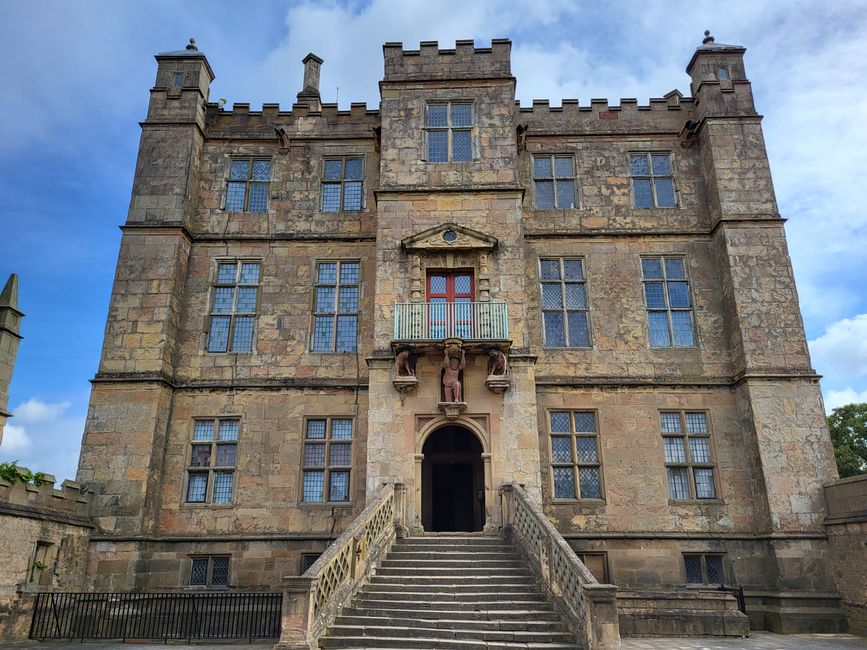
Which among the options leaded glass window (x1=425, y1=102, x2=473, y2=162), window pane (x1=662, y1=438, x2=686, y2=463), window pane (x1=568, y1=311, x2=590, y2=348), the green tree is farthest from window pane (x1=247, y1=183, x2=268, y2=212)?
the green tree

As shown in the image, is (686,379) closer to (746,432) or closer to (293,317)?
(746,432)

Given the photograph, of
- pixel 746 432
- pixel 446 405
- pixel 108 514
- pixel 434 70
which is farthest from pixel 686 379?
pixel 108 514

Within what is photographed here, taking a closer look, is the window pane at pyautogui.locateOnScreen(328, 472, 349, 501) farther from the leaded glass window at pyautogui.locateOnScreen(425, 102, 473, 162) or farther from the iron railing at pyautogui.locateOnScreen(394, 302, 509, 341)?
the leaded glass window at pyautogui.locateOnScreen(425, 102, 473, 162)

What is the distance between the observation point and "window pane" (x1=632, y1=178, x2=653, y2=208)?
696 inches

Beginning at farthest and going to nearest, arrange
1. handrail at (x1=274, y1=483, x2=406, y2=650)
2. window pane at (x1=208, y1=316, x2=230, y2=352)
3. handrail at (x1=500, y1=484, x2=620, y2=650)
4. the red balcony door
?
window pane at (x1=208, y1=316, x2=230, y2=352) → the red balcony door → handrail at (x1=274, y1=483, x2=406, y2=650) → handrail at (x1=500, y1=484, x2=620, y2=650)

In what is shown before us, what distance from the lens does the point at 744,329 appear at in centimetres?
1571

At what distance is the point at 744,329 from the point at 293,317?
1095 centimetres

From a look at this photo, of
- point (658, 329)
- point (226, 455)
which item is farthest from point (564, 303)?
point (226, 455)

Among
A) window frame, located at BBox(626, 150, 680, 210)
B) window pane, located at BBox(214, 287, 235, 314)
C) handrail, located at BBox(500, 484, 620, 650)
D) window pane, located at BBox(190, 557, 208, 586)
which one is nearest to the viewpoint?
handrail, located at BBox(500, 484, 620, 650)

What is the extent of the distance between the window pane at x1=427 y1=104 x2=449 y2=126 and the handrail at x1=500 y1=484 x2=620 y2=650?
9.59m

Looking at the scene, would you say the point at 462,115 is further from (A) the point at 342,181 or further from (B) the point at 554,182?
(A) the point at 342,181

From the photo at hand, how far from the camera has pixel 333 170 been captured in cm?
1820

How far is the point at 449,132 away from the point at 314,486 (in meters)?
9.51

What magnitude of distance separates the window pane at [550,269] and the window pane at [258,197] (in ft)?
24.8
